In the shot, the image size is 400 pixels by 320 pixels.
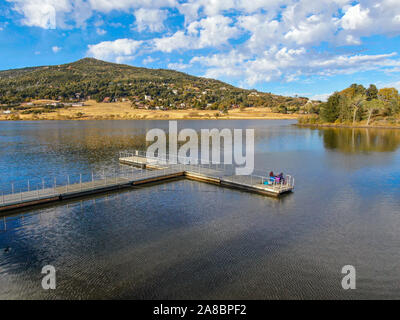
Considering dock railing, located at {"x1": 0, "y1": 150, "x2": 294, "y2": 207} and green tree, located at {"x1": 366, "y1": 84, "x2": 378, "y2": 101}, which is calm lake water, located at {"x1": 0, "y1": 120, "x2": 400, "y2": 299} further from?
green tree, located at {"x1": 366, "y1": 84, "x2": 378, "y2": 101}

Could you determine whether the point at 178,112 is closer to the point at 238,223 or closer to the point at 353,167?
the point at 353,167

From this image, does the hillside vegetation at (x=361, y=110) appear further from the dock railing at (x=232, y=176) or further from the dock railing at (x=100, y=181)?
the dock railing at (x=100, y=181)

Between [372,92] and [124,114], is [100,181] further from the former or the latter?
[124,114]

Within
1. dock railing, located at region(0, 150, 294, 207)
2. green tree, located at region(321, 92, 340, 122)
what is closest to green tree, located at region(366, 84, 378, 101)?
green tree, located at region(321, 92, 340, 122)

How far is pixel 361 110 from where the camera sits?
103250 millimetres

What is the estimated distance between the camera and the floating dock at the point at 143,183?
65.5 ft

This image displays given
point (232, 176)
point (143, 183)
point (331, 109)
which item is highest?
point (331, 109)

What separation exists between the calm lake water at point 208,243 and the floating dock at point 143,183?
115 cm

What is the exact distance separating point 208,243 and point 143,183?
13.3 metres

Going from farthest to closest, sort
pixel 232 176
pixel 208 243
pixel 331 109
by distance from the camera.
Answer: pixel 331 109, pixel 232 176, pixel 208 243

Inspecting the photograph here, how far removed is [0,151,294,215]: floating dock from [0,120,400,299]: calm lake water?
1.15m

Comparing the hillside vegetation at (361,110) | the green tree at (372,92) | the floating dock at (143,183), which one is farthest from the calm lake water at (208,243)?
the green tree at (372,92)

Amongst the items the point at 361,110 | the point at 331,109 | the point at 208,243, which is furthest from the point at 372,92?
the point at 208,243

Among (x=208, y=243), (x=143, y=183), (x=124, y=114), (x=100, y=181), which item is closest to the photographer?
(x=208, y=243)
